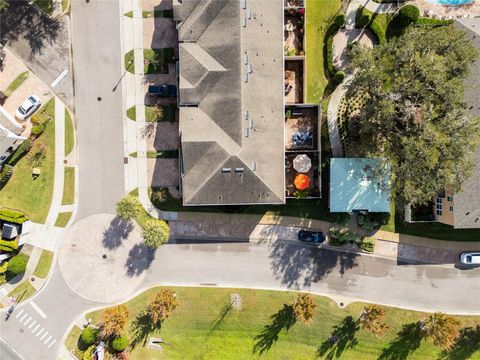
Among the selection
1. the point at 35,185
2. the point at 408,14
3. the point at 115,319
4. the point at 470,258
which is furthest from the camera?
the point at 35,185

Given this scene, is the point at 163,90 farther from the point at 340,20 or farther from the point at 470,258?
the point at 470,258

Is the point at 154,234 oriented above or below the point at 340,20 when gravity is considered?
below

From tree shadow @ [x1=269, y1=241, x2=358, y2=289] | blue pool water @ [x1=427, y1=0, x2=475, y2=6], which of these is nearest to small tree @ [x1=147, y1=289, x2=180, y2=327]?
tree shadow @ [x1=269, y1=241, x2=358, y2=289]

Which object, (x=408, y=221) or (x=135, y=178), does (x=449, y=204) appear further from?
(x=135, y=178)

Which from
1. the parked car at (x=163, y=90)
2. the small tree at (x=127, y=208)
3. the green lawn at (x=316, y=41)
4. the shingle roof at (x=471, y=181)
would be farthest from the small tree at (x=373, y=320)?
the parked car at (x=163, y=90)

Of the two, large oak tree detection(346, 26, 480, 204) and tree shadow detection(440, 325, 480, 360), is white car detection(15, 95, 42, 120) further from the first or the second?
tree shadow detection(440, 325, 480, 360)

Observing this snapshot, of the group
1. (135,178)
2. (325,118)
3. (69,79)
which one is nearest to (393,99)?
(325,118)

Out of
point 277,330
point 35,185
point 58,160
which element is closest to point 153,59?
point 58,160
